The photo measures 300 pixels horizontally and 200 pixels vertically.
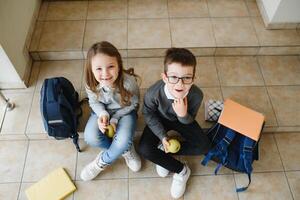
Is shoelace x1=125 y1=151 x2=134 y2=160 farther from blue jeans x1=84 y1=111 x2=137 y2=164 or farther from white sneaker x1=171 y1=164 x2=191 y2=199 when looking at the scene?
white sneaker x1=171 y1=164 x2=191 y2=199

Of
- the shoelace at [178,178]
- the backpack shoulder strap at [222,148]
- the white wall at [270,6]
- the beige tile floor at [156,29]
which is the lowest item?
the shoelace at [178,178]

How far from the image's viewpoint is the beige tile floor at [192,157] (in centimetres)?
150

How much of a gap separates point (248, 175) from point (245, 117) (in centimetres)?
30

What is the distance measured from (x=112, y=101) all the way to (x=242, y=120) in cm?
68

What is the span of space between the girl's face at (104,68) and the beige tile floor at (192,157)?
497 mm

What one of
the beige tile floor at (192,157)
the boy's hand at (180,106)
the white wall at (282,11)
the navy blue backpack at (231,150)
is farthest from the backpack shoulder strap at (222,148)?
the white wall at (282,11)

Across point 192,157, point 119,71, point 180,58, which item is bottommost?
point 192,157

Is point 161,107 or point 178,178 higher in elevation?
point 161,107

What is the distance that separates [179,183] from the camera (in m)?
1.45

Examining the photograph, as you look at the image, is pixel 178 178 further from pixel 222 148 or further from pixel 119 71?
pixel 119 71

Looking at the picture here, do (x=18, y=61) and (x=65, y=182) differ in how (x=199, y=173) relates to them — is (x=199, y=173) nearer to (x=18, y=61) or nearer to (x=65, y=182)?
(x=65, y=182)

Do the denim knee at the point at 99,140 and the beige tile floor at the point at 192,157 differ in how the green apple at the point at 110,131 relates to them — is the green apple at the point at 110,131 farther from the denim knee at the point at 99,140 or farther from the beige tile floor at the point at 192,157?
the beige tile floor at the point at 192,157

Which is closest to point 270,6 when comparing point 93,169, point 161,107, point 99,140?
point 161,107

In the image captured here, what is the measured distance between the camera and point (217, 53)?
1929 millimetres
